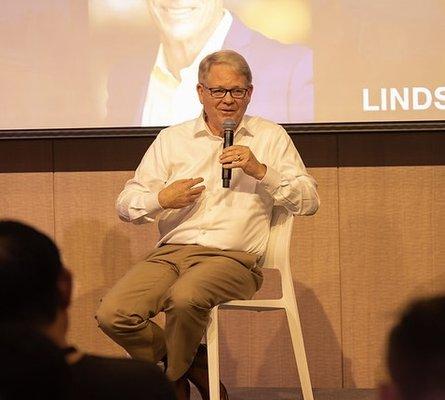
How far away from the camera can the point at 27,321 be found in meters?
1.15

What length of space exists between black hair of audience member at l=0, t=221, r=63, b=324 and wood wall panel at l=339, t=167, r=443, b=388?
9.74 feet

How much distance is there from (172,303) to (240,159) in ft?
1.66

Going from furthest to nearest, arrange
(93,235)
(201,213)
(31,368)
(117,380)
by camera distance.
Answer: (93,235), (201,213), (117,380), (31,368)

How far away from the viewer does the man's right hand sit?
10.2 feet

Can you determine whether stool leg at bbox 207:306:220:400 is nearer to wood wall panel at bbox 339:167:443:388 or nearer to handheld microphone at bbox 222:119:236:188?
handheld microphone at bbox 222:119:236:188

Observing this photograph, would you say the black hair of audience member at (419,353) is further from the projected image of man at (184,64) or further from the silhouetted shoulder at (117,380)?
the projected image of man at (184,64)

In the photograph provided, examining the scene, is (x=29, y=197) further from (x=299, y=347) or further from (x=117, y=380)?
(x=117, y=380)

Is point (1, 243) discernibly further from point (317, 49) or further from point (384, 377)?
point (317, 49)

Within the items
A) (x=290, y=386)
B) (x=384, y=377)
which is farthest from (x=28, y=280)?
(x=290, y=386)

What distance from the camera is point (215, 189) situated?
335 centimetres

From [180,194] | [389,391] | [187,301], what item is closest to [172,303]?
[187,301]

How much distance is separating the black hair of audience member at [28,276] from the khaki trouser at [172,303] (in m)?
1.78

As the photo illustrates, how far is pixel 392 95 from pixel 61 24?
1422 millimetres

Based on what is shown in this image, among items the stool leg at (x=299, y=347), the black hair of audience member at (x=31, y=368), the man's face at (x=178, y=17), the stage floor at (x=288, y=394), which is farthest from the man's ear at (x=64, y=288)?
the man's face at (x=178, y=17)
